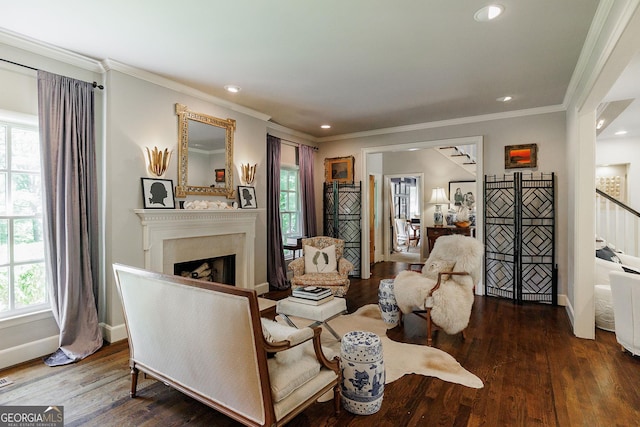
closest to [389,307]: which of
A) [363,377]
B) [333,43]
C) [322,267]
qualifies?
[322,267]

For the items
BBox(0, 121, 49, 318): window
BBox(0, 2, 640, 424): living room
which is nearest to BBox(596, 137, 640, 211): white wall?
BBox(0, 2, 640, 424): living room

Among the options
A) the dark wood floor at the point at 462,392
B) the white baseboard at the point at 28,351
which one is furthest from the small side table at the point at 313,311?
the white baseboard at the point at 28,351

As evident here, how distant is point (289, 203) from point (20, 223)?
141 inches

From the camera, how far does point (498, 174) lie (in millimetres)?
4781

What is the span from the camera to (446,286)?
3.18 metres

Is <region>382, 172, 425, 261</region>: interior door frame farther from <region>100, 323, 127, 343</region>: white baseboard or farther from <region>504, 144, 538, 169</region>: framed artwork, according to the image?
<region>100, 323, 127, 343</region>: white baseboard

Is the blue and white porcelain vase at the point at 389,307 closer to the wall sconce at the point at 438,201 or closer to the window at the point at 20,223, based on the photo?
the window at the point at 20,223

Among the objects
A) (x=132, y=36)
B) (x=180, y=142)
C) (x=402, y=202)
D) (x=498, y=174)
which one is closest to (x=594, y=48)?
(x=498, y=174)

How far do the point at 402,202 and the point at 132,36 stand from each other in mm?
8937

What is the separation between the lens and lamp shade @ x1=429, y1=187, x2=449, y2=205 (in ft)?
24.3

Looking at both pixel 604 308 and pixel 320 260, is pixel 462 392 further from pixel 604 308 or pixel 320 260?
pixel 320 260

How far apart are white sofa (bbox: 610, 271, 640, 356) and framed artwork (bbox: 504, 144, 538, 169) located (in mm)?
2115

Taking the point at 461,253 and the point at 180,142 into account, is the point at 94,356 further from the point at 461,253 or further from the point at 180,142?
the point at 461,253

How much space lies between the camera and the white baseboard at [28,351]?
8.78ft
